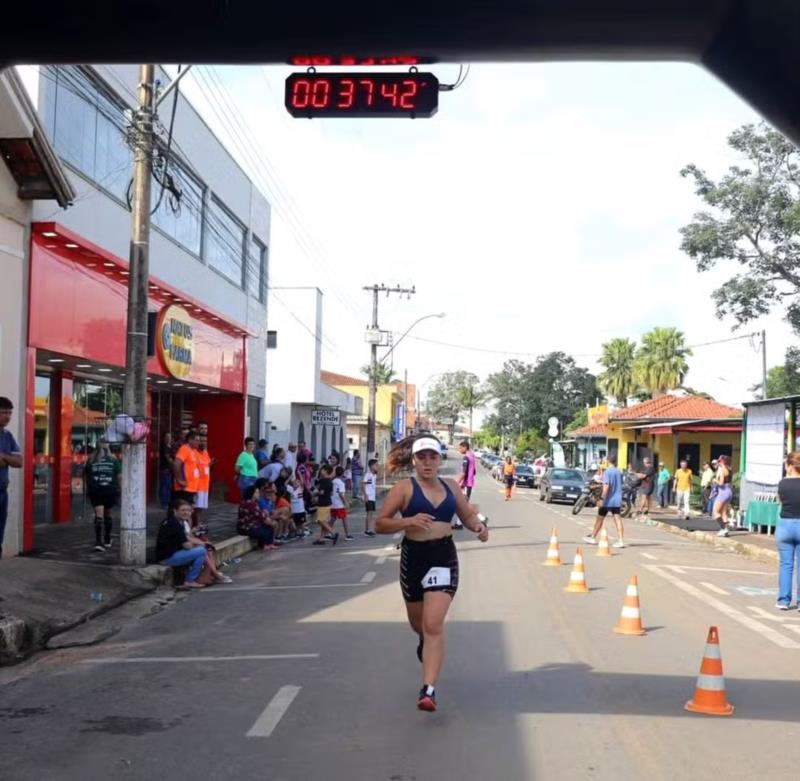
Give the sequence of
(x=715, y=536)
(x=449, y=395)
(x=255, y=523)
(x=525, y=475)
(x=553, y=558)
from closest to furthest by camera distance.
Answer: (x=553, y=558) < (x=255, y=523) < (x=715, y=536) < (x=525, y=475) < (x=449, y=395)

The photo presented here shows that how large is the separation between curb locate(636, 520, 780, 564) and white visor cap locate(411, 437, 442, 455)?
11641mm

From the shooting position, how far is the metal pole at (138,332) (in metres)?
12.9

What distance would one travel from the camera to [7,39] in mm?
5922

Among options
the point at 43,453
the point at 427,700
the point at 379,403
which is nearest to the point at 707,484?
the point at 43,453

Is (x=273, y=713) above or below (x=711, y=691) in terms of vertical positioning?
below

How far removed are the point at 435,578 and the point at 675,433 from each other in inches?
1263

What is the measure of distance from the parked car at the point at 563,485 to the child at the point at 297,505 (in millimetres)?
16704

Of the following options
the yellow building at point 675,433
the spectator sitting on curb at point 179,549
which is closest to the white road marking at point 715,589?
the spectator sitting on curb at point 179,549

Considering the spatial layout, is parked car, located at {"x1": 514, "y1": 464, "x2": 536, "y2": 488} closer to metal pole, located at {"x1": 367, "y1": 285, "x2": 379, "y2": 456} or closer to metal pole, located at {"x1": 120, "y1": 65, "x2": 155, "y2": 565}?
metal pole, located at {"x1": 367, "y1": 285, "x2": 379, "y2": 456}

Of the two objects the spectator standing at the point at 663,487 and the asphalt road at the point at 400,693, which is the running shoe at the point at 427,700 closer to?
the asphalt road at the point at 400,693

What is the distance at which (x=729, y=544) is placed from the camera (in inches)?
782

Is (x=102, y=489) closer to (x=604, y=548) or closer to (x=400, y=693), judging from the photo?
(x=604, y=548)

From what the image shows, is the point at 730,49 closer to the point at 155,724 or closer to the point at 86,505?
the point at 155,724

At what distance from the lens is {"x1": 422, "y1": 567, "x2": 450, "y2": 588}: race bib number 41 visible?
6480 millimetres
